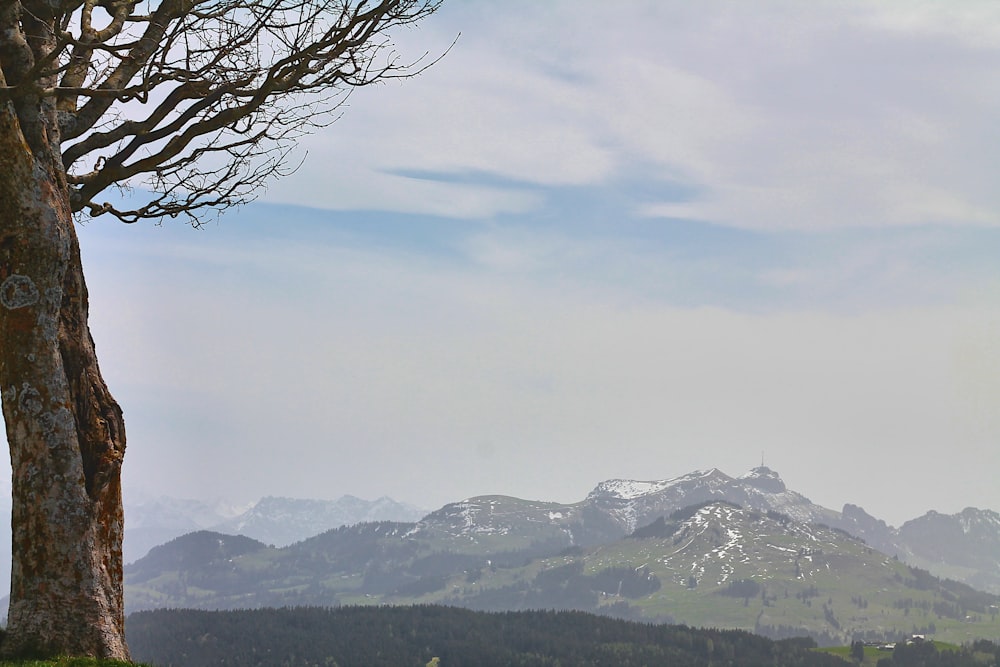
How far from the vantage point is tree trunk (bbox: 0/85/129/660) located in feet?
42.3

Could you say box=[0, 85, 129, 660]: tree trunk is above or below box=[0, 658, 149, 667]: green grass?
above

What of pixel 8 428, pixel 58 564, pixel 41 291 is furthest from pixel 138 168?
pixel 58 564

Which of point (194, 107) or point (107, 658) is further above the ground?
point (194, 107)

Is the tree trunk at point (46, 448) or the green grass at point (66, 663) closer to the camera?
the green grass at point (66, 663)

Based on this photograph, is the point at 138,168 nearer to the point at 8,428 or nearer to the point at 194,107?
the point at 194,107

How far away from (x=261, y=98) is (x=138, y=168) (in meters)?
2.64

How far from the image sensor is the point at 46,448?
13.1 metres

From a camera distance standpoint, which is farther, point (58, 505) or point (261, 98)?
point (261, 98)

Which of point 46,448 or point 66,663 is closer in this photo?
point 66,663

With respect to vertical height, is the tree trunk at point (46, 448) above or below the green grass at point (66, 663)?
above

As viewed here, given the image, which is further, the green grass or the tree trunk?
the tree trunk

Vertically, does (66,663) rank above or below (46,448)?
below

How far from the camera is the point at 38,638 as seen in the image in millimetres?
12797

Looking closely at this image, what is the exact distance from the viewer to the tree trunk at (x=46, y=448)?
12.9 meters
